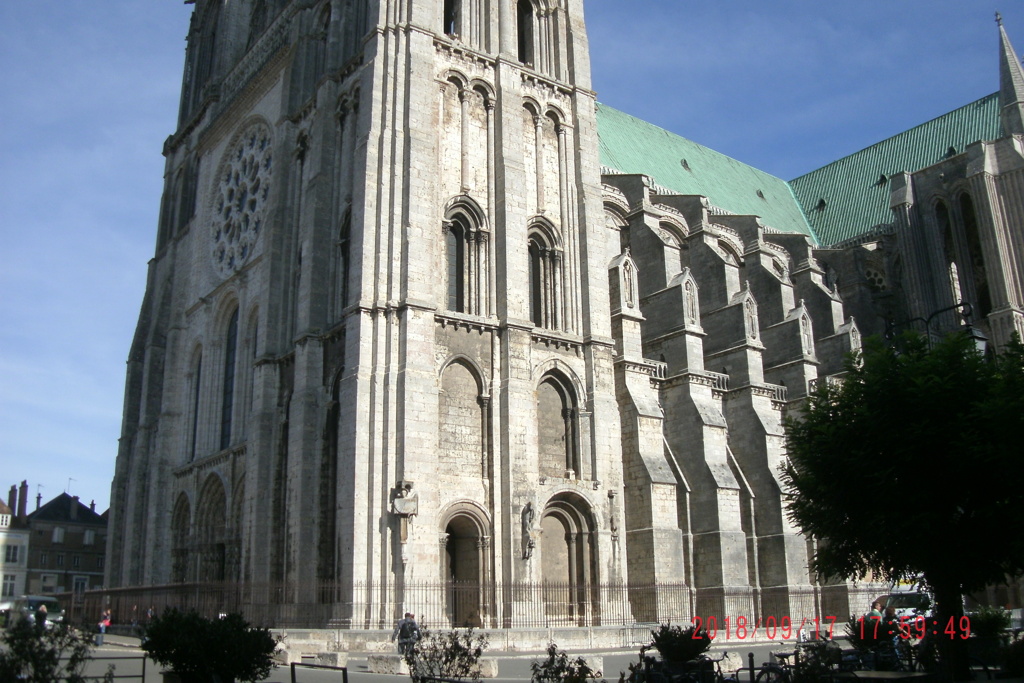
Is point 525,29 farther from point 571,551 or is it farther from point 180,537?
point 180,537

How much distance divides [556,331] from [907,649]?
1231cm

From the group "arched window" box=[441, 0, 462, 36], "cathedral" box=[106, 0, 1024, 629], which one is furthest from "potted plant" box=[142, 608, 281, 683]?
"arched window" box=[441, 0, 462, 36]

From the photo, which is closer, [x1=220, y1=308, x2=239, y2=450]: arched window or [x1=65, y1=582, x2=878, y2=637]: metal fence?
[x1=65, y1=582, x2=878, y2=637]: metal fence

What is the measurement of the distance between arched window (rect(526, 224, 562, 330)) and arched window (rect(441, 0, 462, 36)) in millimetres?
6278

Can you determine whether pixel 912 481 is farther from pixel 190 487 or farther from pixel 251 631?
pixel 190 487

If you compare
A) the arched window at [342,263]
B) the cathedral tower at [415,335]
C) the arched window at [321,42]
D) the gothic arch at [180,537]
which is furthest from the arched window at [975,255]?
the gothic arch at [180,537]

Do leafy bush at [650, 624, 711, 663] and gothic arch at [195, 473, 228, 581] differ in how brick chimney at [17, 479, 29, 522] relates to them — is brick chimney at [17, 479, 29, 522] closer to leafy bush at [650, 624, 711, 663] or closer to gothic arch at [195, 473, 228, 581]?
gothic arch at [195, 473, 228, 581]

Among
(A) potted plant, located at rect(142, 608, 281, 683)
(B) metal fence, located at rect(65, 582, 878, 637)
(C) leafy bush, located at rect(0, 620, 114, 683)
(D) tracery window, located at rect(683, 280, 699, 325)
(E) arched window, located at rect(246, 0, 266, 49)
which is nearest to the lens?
(C) leafy bush, located at rect(0, 620, 114, 683)

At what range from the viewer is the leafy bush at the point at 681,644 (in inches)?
472

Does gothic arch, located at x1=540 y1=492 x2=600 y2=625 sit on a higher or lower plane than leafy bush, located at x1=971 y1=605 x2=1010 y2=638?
higher

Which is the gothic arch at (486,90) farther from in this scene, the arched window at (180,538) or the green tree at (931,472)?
the arched window at (180,538)

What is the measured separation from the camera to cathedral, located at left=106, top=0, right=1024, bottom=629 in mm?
21094

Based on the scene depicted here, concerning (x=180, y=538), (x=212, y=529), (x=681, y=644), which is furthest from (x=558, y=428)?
(x=180, y=538)

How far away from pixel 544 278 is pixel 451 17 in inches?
320
